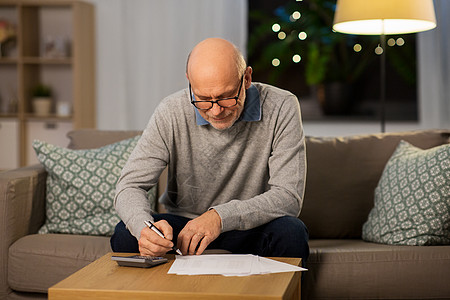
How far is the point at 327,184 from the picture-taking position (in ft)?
8.27

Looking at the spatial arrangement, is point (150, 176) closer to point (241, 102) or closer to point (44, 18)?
point (241, 102)

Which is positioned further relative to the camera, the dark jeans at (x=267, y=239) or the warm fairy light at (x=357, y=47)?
the warm fairy light at (x=357, y=47)

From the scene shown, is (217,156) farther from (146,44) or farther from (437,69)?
(146,44)

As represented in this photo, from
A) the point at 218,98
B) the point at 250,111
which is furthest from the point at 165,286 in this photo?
the point at 250,111

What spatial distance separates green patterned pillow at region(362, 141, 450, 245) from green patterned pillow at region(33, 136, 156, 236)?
900 mm

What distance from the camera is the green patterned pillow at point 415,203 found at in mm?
2189

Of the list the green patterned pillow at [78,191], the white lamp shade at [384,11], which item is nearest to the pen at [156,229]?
the green patterned pillow at [78,191]

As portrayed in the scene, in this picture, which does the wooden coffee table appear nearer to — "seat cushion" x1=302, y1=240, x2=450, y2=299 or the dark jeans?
the dark jeans

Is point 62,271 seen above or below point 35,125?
below

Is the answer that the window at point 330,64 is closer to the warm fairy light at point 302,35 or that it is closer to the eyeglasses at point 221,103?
the warm fairy light at point 302,35

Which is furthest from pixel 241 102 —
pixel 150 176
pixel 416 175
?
pixel 416 175

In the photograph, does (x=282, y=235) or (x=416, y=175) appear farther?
(x=416, y=175)

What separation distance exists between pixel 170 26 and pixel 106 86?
655 mm

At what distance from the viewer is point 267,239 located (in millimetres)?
1848
